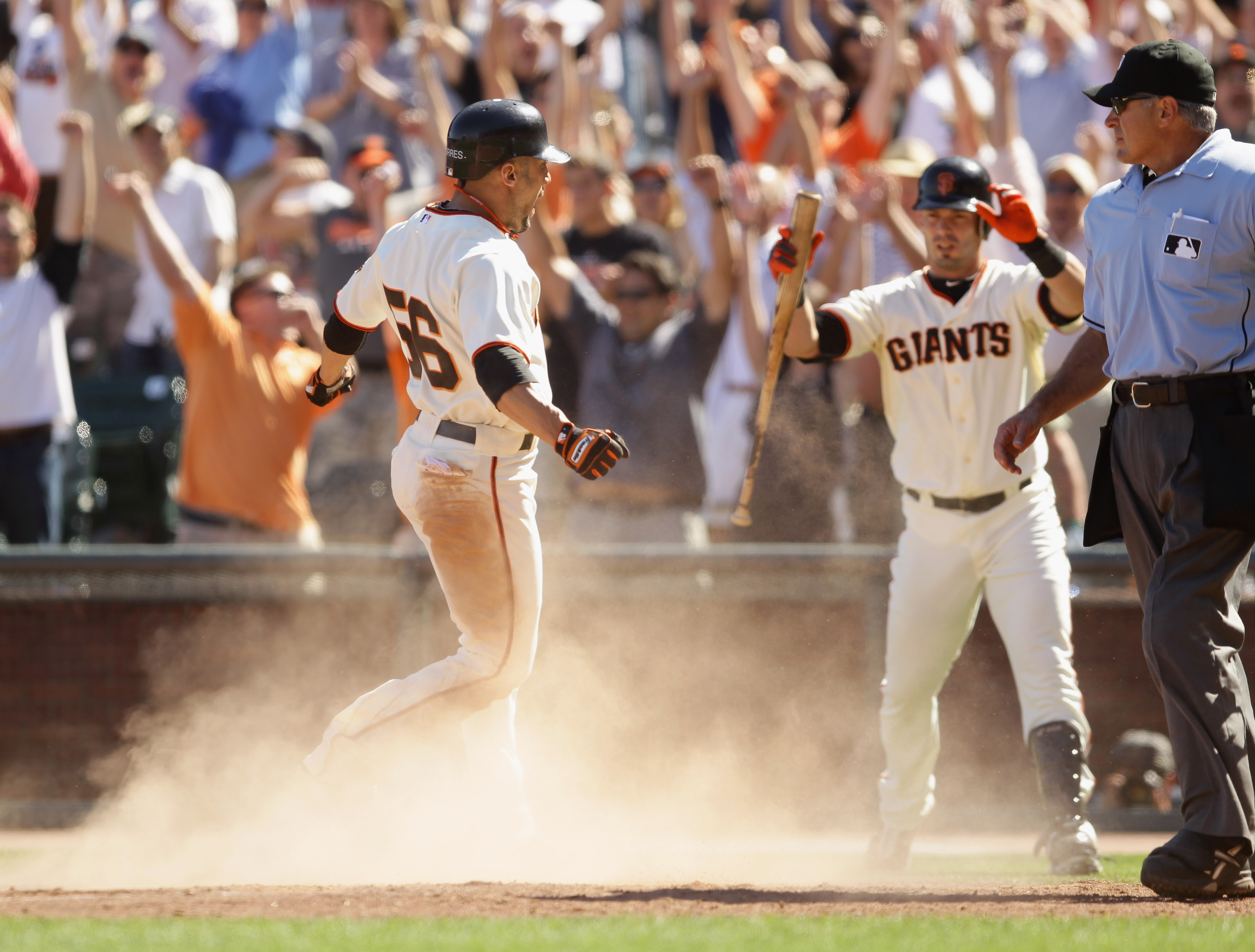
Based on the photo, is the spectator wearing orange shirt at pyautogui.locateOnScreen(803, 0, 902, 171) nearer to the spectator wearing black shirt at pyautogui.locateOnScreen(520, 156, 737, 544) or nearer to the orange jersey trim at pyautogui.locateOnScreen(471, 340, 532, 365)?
the spectator wearing black shirt at pyautogui.locateOnScreen(520, 156, 737, 544)


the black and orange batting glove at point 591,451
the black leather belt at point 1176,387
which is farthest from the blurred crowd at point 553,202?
the black and orange batting glove at point 591,451

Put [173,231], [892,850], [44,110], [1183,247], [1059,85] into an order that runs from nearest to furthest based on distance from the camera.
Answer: [1183,247]
[892,850]
[173,231]
[1059,85]
[44,110]

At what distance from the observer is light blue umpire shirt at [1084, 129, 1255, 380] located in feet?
15.5

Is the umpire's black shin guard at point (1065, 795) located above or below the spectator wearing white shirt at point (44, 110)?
below

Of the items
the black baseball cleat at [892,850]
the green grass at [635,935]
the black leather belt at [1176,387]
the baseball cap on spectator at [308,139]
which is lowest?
the black baseball cleat at [892,850]

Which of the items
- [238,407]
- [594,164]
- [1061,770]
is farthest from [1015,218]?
[238,407]

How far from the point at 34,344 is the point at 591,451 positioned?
570 centimetres

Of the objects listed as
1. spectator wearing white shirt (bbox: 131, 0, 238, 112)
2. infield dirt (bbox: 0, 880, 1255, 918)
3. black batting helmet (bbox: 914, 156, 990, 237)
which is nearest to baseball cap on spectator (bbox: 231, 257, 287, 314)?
spectator wearing white shirt (bbox: 131, 0, 238, 112)

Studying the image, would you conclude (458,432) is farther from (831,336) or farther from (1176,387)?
(1176,387)

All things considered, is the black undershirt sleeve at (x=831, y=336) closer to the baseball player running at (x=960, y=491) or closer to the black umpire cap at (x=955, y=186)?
the baseball player running at (x=960, y=491)

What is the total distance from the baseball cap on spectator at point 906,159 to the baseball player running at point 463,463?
11.4ft

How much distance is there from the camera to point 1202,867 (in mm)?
4551

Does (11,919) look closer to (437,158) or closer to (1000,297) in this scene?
(1000,297)

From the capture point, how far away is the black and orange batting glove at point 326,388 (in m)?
5.82
